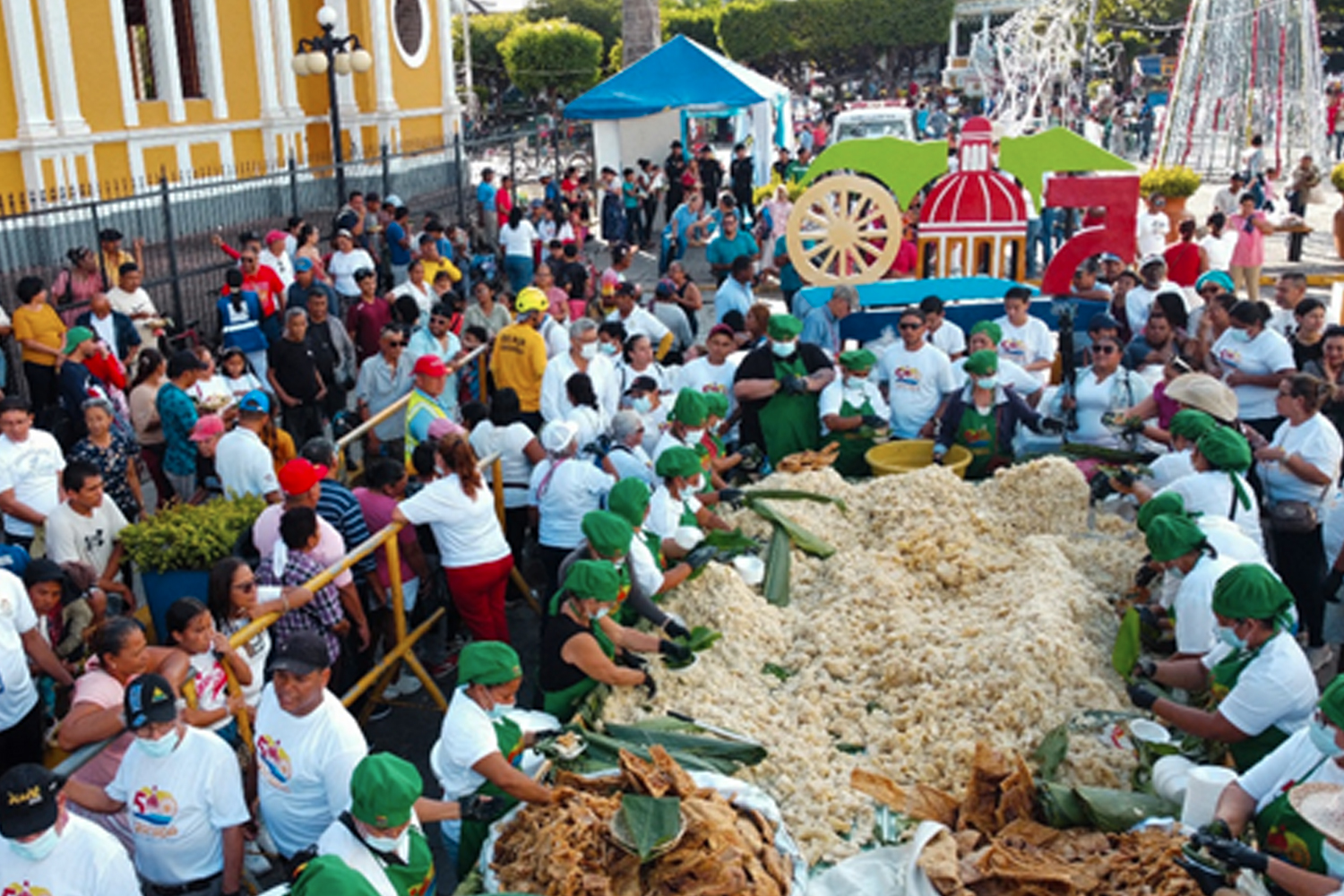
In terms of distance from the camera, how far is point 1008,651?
6.55 m

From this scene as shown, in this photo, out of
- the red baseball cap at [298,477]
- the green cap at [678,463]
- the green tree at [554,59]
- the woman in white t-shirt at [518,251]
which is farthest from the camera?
the green tree at [554,59]

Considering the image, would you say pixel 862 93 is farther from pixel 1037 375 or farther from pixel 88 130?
pixel 1037 375

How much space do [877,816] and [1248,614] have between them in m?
1.84

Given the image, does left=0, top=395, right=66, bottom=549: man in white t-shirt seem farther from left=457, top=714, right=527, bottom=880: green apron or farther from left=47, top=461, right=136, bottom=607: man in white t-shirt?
left=457, top=714, right=527, bottom=880: green apron

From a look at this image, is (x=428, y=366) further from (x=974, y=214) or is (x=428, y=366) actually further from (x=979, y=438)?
(x=974, y=214)

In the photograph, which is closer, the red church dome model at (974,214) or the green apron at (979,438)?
the green apron at (979,438)

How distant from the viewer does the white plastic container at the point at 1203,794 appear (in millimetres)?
5164

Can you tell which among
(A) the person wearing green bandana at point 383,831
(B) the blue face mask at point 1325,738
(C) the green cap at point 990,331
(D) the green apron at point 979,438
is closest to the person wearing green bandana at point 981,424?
(D) the green apron at point 979,438

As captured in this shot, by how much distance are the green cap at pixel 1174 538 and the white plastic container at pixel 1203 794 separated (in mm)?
1498

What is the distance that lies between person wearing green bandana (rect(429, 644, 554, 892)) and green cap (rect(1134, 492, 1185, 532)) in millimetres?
3637

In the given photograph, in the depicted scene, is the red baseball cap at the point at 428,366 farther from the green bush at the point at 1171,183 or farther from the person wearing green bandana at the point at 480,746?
the green bush at the point at 1171,183

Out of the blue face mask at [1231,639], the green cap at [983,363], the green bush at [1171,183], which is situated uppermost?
the green bush at [1171,183]

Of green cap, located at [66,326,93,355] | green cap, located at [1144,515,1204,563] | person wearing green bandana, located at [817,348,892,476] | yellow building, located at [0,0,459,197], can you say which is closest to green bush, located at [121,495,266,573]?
green cap, located at [66,326,93,355]

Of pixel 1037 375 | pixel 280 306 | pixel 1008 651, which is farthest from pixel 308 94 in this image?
pixel 1008 651
